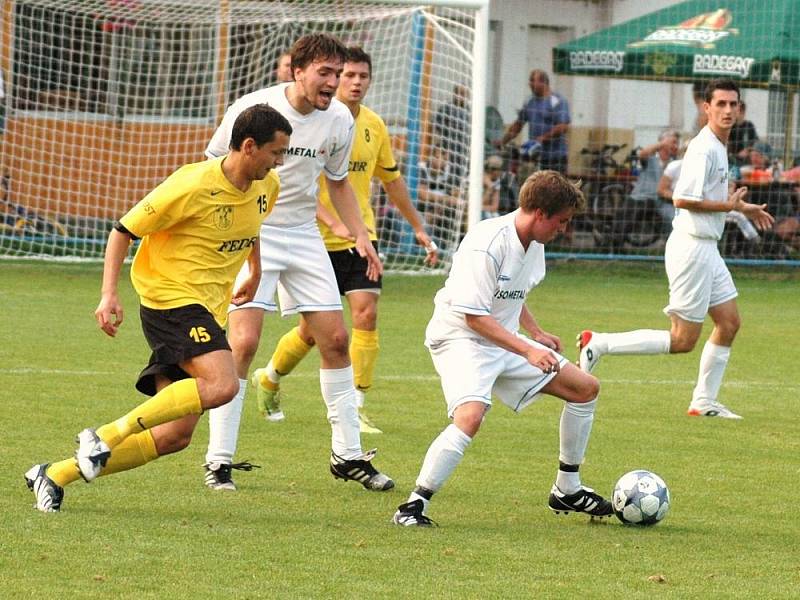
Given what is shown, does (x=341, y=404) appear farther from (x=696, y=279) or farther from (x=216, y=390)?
(x=696, y=279)

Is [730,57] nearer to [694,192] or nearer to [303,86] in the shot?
[694,192]

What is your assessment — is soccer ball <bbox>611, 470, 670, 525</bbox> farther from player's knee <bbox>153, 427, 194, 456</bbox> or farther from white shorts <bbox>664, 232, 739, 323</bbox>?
white shorts <bbox>664, 232, 739, 323</bbox>

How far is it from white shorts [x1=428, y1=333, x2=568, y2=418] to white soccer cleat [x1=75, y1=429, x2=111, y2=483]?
52.9 inches

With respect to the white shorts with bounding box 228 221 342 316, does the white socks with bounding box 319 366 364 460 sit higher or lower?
lower

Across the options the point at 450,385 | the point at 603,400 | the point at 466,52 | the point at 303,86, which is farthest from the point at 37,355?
the point at 466,52

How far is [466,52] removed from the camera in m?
16.8

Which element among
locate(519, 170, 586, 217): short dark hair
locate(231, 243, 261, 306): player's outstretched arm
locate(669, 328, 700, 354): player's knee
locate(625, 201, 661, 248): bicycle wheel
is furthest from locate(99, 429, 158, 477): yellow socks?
locate(625, 201, 661, 248): bicycle wheel

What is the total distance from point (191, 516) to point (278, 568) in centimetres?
94

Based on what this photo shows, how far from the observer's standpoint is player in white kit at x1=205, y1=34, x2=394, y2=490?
6.79 meters

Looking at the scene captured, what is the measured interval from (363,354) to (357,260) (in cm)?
53

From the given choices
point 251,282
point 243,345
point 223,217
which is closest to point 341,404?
point 243,345

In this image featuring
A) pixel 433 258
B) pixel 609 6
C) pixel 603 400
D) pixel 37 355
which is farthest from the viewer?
pixel 609 6

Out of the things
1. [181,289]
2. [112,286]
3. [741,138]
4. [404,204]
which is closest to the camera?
[112,286]

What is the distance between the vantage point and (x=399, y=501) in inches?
260
